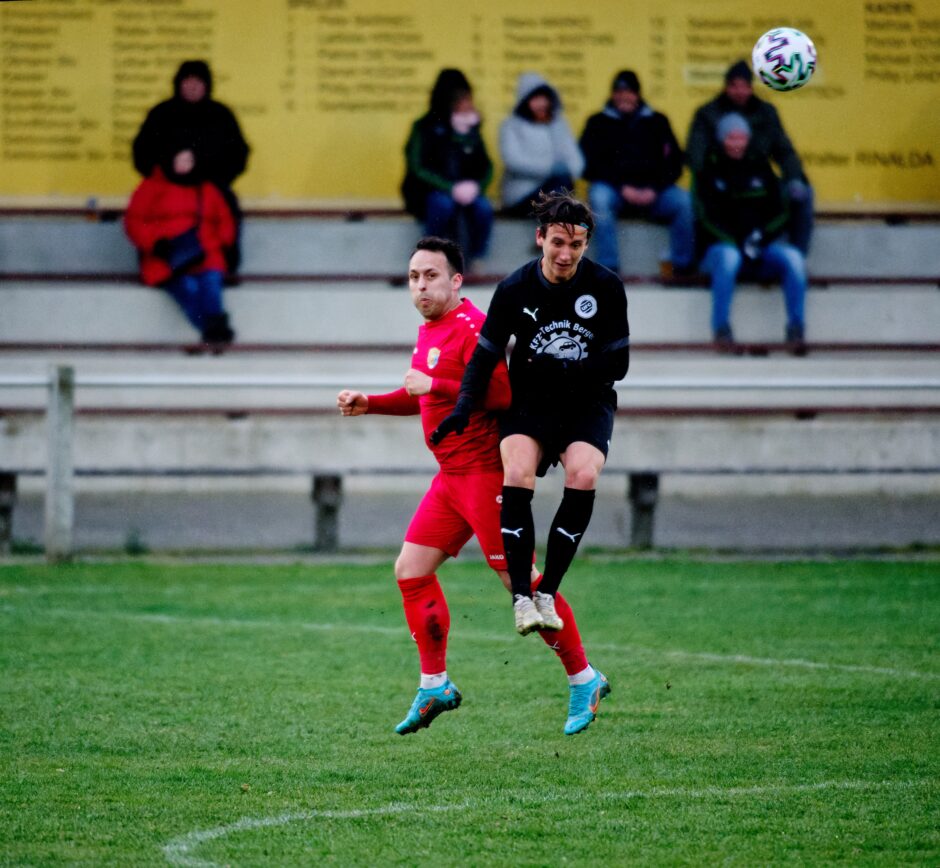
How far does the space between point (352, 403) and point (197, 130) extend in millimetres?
8526

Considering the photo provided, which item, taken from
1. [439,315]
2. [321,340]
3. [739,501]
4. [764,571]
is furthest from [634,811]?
[321,340]

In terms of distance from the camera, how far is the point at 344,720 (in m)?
6.62

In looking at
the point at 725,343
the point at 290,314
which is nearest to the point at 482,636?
the point at 725,343

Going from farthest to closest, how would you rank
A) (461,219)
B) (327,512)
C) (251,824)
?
(461,219) → (327,512) → (251,824)

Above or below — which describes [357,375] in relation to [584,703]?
above

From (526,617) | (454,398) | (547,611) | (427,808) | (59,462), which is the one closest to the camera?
(427,808)

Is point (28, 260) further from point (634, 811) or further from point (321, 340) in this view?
point (634, 811)

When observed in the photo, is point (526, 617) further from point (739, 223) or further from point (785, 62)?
point (739, 223)

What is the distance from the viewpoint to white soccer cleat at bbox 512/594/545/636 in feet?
19.5

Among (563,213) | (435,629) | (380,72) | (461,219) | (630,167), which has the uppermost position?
(380,72)

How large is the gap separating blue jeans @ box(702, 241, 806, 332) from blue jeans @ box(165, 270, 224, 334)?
14.5ft

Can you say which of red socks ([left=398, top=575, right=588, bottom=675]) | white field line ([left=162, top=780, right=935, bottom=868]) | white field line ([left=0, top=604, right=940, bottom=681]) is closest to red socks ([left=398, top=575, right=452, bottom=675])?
red socks ([left=398, top=575, right=588, bottom=675])

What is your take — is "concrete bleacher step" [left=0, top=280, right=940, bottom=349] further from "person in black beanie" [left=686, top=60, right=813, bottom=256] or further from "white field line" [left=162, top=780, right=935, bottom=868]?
"white field line" [left=162, top=780, right=935, bottom=868]

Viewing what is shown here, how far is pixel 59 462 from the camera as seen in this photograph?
11398mm
